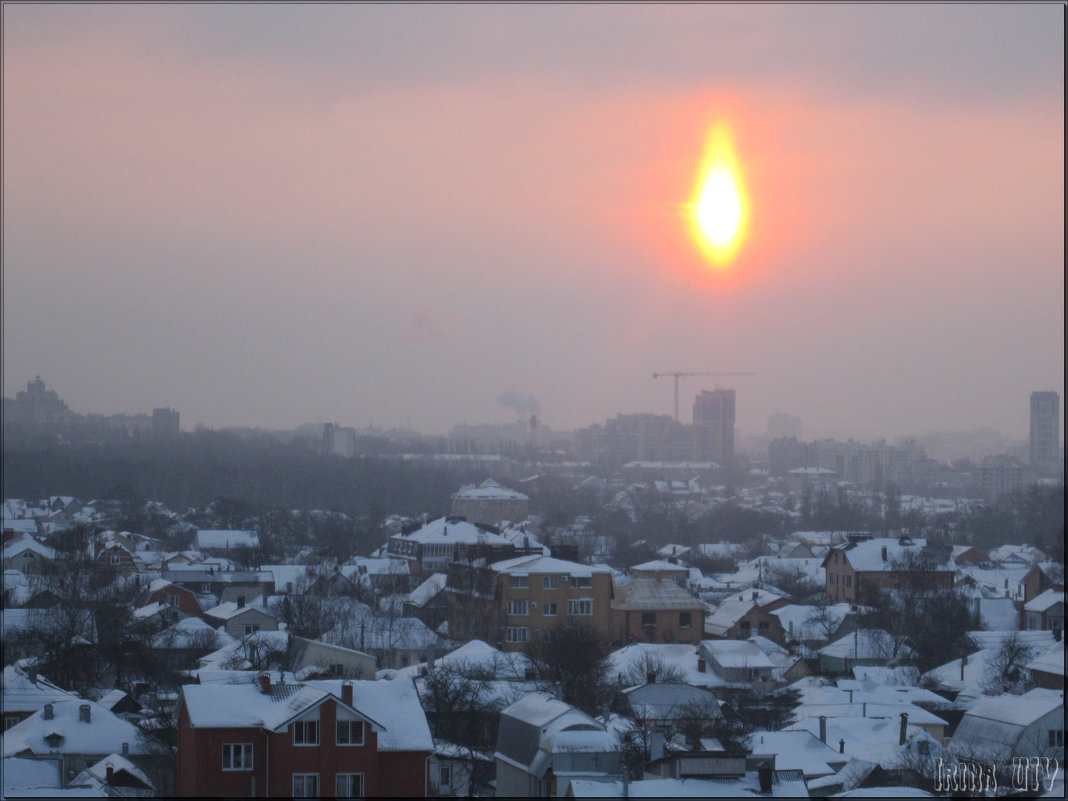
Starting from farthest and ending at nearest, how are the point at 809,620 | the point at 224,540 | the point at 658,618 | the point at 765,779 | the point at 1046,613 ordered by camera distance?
the point at 224,540 < the point at 809,620 < the point at 1046,613 < the point at 658,618 < the point at 765,779

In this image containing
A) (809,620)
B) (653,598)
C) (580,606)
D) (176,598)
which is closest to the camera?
(580,606)

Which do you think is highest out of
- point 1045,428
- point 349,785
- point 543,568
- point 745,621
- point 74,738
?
point 1045,428

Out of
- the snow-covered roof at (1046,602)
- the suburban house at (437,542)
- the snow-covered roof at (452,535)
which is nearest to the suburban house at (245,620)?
the suburban house at (437,542)

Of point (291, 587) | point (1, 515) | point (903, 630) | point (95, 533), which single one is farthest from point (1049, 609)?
point (1, 515)

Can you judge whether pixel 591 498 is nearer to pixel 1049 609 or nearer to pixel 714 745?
pixel 1049 609

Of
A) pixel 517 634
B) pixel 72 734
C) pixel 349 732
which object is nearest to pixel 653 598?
pixel 517 634

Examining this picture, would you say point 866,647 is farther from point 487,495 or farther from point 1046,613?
point 487,495

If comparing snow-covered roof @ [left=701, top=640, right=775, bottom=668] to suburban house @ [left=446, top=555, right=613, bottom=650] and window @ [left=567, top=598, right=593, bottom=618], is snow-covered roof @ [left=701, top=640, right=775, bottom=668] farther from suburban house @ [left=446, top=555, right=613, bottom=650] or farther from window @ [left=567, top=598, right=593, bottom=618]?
window @ [left=567, top=598, right=593, bottom=618]

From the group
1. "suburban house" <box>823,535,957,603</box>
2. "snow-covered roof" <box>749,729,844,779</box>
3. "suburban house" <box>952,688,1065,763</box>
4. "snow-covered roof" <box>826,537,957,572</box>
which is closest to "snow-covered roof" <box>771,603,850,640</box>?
"suburban house" <box>823,535,957,603</box>
